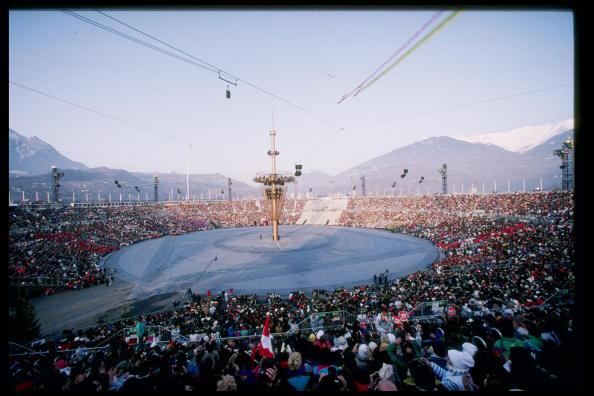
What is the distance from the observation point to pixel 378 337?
25.9 feet

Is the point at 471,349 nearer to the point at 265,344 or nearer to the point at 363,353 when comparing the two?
the point at 363,353

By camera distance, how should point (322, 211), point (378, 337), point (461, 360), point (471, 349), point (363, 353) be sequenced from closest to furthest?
point (461, 360) → point (471, 349) → point (363, 353) → point (378, 337) → point (322, 211)

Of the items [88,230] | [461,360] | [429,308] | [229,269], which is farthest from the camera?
[88,230]

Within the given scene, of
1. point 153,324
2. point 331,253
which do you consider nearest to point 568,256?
point 331,253

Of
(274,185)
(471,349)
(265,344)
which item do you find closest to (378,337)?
(265,344)

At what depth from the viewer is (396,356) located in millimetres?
4723

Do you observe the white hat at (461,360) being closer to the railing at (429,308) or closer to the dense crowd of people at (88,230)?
the railing at (429,308)

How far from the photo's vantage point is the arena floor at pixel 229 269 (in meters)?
17.6

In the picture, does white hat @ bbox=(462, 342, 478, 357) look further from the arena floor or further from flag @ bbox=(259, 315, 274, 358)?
the arena floor

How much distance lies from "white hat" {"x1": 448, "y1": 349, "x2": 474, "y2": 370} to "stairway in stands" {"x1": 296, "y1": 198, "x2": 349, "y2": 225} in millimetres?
61365

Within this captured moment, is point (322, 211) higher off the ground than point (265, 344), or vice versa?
point (265, 344)

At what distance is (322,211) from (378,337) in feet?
216

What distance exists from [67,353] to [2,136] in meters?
9.58

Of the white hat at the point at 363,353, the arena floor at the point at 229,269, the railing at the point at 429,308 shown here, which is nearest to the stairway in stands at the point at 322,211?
the arena floor at the point at 229,269
